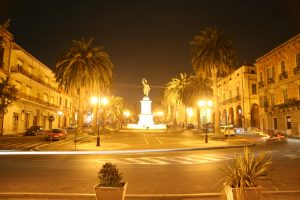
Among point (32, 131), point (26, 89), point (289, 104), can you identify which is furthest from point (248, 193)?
point (26, 89)

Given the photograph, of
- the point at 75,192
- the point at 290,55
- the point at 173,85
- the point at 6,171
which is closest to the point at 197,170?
the point at 75,192

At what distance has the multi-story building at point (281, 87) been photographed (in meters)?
44.6

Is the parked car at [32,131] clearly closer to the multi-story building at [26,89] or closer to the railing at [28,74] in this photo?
the multi-story building at [26,89]

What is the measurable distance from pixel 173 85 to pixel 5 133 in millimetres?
38096

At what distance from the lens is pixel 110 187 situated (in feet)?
20.9

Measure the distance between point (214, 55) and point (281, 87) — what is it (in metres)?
17.3

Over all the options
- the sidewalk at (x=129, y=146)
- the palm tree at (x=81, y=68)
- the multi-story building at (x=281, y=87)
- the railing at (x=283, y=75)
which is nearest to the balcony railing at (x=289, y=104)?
the multi-story building at (x=281, y=87)

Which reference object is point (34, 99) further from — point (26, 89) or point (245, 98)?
point (245, 98)

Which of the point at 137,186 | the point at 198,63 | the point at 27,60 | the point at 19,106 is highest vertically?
the point at 27,60

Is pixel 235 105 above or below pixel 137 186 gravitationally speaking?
above

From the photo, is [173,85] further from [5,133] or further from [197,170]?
[197,170]

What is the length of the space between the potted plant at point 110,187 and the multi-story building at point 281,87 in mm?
43069

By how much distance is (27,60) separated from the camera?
56156 millimetres

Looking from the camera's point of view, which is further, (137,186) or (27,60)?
(27,60)
